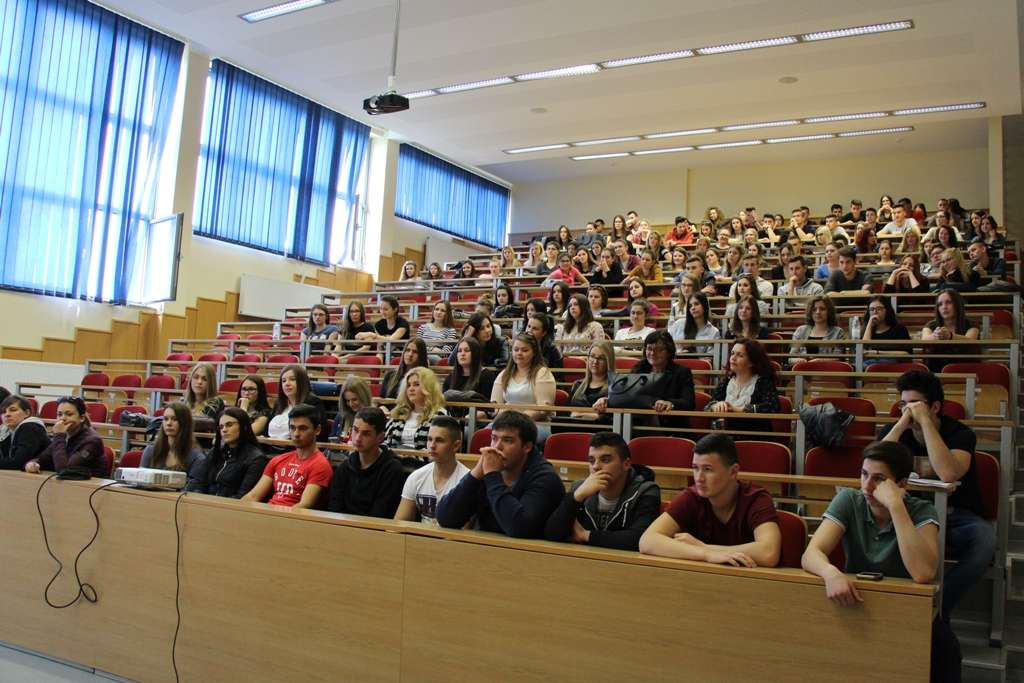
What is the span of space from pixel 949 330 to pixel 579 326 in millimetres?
2408

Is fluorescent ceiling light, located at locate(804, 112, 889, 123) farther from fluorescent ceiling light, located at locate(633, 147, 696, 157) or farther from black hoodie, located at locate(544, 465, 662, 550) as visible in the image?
black hoodie, located at locate(544, 465, 662, 550)

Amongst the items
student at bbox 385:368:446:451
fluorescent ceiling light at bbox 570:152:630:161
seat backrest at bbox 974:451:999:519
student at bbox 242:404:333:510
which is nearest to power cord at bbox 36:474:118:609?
student at bbox 242:404:333:510

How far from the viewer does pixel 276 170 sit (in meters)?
10.7

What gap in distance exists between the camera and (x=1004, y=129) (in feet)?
37.7

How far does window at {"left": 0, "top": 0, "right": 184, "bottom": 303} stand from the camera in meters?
7.91

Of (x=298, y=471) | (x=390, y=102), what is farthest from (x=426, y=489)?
(x=390, y=102)

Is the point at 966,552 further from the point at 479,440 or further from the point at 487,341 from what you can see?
the point at 487,341

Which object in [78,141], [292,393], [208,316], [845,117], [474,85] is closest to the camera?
[292,393]

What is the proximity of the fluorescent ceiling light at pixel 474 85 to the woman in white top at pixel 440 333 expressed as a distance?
3939 millimetres

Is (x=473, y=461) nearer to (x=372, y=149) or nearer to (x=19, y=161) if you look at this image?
(x=19, y=161)

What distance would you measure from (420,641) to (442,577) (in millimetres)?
192

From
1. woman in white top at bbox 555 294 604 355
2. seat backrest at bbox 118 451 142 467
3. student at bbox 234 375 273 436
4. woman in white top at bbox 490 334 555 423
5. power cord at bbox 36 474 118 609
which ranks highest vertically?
woman in white top at bbox 555 294 604 355

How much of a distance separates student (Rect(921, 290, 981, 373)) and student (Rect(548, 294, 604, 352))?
7.01 feet

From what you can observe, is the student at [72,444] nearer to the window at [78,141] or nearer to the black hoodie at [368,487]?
the black hoodie at [368,487]
